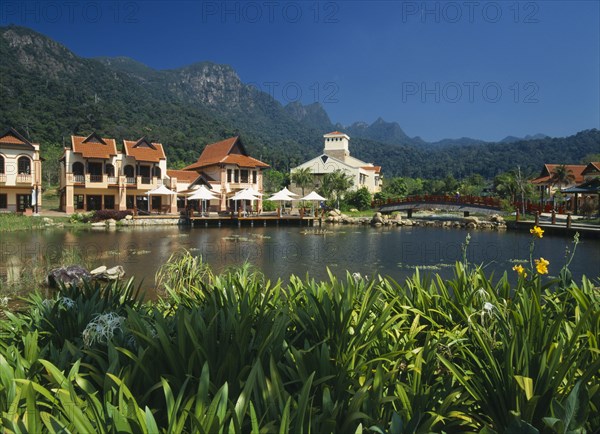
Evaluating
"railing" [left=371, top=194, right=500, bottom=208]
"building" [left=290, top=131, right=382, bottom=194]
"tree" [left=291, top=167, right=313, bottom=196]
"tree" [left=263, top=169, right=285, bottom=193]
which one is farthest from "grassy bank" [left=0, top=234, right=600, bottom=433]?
"tree" [left=263, top=169, right=285, bottom=193]

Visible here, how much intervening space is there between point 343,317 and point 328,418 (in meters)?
1.00

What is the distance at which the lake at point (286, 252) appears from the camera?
1323 centimetres

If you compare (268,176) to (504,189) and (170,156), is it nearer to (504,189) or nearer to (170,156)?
(170,156)

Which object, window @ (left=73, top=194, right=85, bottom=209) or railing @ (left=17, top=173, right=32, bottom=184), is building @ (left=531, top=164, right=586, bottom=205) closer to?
window @ (left=73, top=194, right=85, bottom=209)

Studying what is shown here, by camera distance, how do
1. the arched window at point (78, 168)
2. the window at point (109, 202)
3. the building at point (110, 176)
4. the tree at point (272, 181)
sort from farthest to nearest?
the tree at point (272, 181)
the window at point (109, 202)
the arched window at point (78, 168)
the building at point (110, 176)

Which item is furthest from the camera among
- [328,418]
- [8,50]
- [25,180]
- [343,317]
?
[8,50]

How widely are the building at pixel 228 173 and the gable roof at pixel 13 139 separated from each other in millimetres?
12526

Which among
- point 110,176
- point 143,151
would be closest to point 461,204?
point 143,151

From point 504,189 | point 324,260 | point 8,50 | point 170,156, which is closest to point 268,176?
point 170,156

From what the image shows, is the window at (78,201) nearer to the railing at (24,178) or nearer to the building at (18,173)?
the building at (18,173)

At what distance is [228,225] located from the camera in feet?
104

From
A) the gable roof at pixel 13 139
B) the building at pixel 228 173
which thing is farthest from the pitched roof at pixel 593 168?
the gable roof at pixel 13 139

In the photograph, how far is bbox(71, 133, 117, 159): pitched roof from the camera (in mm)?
32344

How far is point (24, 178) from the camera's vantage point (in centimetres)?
3017
